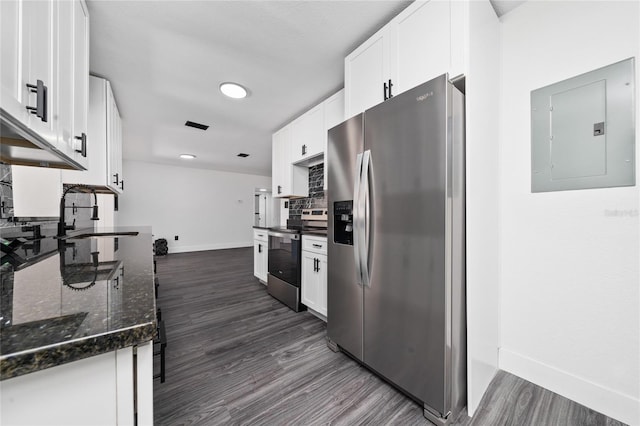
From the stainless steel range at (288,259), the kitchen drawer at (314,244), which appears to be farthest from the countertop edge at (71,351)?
the stainless steel range at (288,259)

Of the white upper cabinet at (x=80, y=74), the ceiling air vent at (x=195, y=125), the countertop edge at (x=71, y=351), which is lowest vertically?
the countertop edge at (x=71, y=351)

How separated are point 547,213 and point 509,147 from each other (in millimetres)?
502

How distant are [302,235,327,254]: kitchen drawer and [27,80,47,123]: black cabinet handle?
1909 millimetres

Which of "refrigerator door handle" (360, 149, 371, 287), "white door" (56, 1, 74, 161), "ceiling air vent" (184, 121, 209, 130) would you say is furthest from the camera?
"ceiling air vent" (184, 121, 209, 130)

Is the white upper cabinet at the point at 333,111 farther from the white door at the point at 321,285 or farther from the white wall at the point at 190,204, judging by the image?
the white wall at the point at 190,204

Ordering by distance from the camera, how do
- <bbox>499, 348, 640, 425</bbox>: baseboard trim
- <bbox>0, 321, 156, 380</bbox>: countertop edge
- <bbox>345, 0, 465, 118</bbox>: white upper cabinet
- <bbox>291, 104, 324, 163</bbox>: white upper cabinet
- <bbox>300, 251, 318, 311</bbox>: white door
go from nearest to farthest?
<bbox>0, 321, 156, 380</bbox>: countertop edge, <bbox>499, 348, 640, 425</bbox>: baseboard trim, <bbox>345, 0, 465, 118</bbox>: white upper cabinet, <bbox>300, 251, 318, 311</bbox>: white door, <bbox>291, 104, 324, 163</bbox>: white upper cabinet

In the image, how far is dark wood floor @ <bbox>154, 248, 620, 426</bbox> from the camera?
4.37 feet

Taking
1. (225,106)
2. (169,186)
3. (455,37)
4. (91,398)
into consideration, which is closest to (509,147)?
(455,37)

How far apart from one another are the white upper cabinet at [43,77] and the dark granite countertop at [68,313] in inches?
21.8

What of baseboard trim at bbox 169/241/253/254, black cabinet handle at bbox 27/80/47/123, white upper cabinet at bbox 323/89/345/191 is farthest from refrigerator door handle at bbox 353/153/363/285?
baseboard trim at bbox 169/241/253/254

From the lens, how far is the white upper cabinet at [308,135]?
2.93 meters

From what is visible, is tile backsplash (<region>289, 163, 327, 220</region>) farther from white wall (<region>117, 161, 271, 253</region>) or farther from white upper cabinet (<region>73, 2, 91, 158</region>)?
white wall (<region>117, 161, 271, 253</region>)

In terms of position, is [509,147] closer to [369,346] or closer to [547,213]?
[547,213]

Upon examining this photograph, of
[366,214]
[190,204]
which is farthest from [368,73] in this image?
[190,204]
